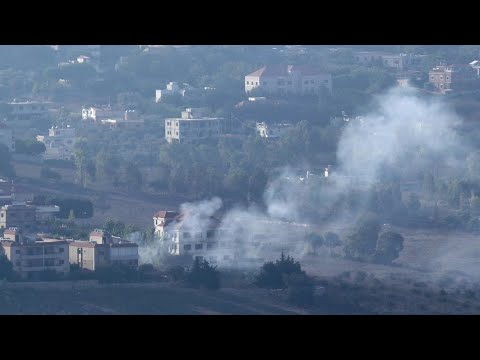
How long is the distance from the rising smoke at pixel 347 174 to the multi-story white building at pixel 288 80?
130 cm

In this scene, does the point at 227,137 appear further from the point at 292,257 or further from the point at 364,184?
the point at 292,257

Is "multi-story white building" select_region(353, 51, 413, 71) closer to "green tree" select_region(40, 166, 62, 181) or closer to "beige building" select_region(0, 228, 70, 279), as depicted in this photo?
"green tree" select_region(40, 166, 62, 181)

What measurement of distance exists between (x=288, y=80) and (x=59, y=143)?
6.53 m

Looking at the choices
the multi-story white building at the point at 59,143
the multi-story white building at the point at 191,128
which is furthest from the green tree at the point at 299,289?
the multi-story white building at the point at 191,128

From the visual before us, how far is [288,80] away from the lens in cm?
3127

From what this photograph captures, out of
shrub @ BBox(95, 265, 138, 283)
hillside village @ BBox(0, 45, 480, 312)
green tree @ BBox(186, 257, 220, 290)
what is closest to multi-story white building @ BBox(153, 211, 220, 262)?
hillside village @ BBox(0, 45, 480, 312)

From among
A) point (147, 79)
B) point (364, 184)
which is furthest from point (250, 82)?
point (364, 184)

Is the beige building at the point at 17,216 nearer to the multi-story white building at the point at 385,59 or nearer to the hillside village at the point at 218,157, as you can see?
the hillside village at the point at 218,157

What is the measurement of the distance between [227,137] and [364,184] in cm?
460

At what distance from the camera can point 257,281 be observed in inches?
653

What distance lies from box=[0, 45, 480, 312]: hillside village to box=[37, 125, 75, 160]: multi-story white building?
0.15ft

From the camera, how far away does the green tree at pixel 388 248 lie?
59.5 feet

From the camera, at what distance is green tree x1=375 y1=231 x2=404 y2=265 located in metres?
18.1
